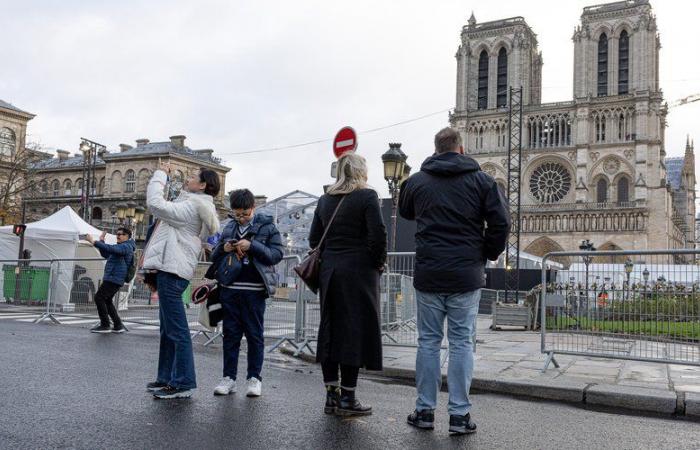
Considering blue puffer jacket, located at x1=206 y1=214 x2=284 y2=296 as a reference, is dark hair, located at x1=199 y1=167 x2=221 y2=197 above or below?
above

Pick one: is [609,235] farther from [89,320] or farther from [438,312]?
[438,312]

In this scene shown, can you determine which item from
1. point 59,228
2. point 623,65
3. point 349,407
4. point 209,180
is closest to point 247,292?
point 209,180

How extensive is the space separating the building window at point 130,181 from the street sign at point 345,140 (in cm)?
5555

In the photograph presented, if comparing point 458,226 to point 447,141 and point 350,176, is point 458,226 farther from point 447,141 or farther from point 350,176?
point 350,176

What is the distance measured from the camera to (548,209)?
65.1m

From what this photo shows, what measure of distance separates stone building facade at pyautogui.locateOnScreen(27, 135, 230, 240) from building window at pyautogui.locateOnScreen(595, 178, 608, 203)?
3764 cm

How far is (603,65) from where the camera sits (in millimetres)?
65812

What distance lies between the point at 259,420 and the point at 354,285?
1.14 meters

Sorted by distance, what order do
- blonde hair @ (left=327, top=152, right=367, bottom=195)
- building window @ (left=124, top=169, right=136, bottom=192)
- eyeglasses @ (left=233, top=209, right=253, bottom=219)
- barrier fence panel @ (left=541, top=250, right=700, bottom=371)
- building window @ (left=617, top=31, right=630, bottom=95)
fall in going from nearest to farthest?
blonde hair @ (left=327, top=152, right=367, bottom=195), eyeglasses @ (left=233, top=209, right=253, bottom=219), barrier fence panel @ (left=541, top=250, right=700, bottom=371), building window @ (left=124, top=169, right=136, bottom=192), building window @ (left=617, top=31, right=630, bottom=95)

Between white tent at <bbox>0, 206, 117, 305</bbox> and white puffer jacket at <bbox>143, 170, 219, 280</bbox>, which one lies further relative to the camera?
white tent at <bbox>0, 206, 117, 305</bbox>

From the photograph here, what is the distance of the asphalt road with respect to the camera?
3857mm

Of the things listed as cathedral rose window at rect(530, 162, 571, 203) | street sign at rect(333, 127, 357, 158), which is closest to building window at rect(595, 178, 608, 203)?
cathedral rose window at rect(530, 162, 571, 203)

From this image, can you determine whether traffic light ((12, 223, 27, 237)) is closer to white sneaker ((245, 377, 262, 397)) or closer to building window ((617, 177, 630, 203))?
white sneaker ((245, 377, 262, 397))

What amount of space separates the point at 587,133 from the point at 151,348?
207ft
